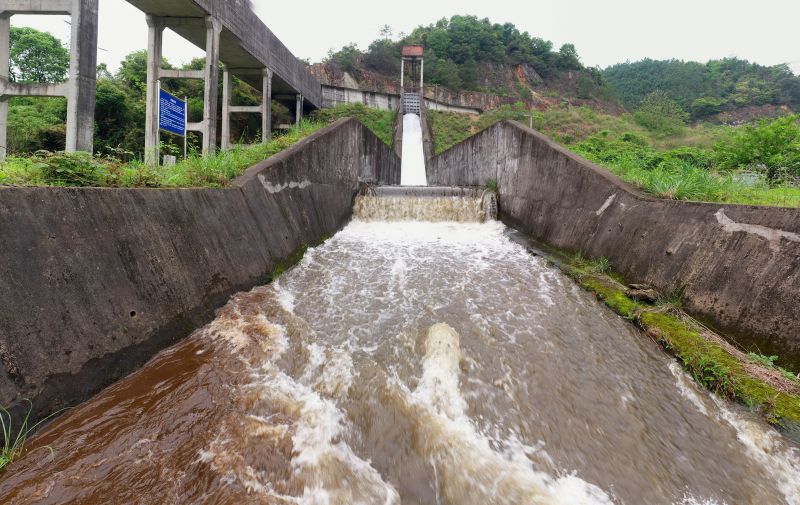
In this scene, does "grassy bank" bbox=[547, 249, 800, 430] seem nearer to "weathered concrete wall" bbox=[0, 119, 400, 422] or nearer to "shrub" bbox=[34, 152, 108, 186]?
"weathered concrete wall" bbox=[0, 119, 400, 422]

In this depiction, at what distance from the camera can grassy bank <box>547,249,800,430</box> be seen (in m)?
2.78

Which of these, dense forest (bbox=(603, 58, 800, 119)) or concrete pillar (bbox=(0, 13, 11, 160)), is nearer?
concrete pillar (bbox=(0, 13, 11, 160))

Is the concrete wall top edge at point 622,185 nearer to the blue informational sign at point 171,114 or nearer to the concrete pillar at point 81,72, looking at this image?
the blue informational sign at point 171,114

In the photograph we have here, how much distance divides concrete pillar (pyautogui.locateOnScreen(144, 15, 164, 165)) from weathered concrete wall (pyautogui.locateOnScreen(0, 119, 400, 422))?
534cm

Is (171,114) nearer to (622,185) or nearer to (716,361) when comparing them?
(622,185)

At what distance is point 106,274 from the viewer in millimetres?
2797

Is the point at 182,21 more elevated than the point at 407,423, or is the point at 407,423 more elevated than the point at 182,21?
the point at 182,21

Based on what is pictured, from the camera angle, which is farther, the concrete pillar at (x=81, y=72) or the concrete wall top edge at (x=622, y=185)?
the concrete pillar at (x=81, y=72)

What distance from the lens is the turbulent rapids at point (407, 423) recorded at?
6.75 feet

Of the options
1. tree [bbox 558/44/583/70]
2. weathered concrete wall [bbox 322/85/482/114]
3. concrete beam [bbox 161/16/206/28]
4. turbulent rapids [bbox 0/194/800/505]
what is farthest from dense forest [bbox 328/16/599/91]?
turbulent rapids [bbox 0/194/800/505]

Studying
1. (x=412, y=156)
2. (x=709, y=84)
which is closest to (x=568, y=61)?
(x=709, y=84)

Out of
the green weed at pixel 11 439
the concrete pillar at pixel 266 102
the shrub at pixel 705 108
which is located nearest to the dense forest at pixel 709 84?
the shrub at pixel 705 108

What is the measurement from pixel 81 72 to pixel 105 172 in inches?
186

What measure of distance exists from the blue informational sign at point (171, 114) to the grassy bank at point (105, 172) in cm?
338
